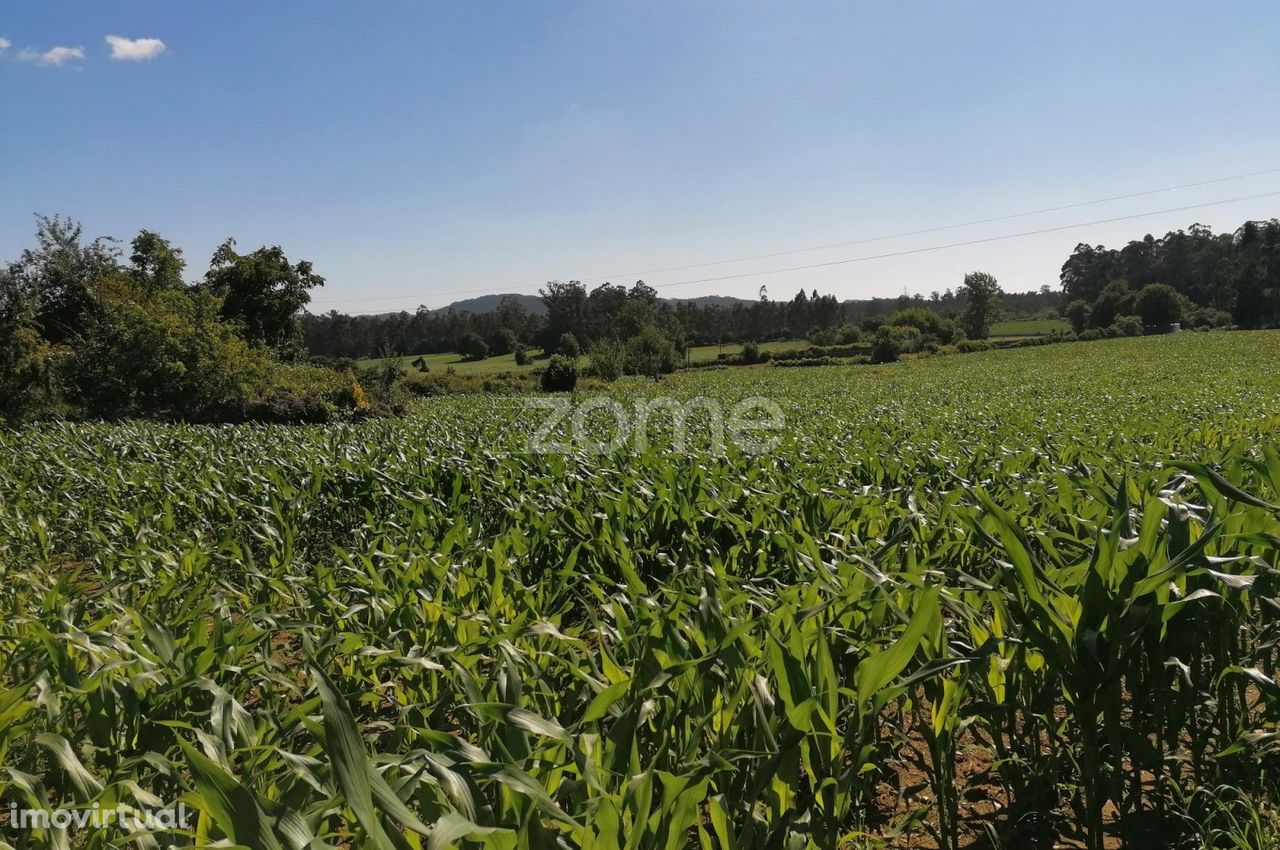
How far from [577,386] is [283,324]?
17.1 metres

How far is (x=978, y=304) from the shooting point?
285 ft

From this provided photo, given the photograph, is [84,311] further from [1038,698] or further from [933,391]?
[1038,698]

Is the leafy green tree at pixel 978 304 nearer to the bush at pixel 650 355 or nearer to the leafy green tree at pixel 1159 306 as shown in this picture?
the leafy green tree at pixel 1159 306

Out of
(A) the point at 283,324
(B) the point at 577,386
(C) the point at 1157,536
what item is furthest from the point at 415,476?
(A) the point at 283,324

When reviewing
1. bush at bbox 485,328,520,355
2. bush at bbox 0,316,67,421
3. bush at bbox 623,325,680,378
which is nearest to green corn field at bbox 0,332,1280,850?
bush at bbox 0,316,67,421

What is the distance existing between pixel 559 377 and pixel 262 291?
17.1 m

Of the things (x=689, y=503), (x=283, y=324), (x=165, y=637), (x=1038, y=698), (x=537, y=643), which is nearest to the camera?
(x=1038, y=698)

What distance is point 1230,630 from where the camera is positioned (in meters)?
2.33

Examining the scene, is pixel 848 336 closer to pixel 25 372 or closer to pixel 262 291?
pixel 262 291

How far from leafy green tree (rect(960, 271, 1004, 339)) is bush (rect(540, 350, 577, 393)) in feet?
221

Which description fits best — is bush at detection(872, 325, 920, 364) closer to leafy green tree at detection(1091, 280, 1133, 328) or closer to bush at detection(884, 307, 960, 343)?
bush at detection(884, 307, 960, 343)

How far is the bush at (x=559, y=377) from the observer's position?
37.5 metres

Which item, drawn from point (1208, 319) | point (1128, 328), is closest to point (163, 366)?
point (1128, 328)

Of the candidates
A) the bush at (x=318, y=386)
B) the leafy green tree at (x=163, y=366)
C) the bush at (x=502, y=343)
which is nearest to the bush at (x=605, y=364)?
the bush at (x=318, y=386)
